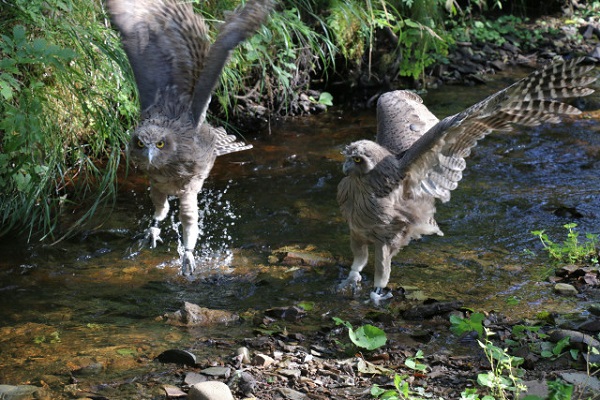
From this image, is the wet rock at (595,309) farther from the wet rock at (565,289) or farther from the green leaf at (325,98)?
the green leaf at (325,98)

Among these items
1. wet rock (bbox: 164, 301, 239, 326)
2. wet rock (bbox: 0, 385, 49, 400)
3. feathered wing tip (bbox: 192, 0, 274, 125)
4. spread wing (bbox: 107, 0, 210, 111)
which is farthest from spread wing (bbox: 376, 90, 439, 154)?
wet rock (bbox: 0, 385, 49, 400)

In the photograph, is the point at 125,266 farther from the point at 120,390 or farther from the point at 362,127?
the point at 362,127

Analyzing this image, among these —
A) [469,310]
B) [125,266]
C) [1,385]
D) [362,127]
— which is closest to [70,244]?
[125,266]

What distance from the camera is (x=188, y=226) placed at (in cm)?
541

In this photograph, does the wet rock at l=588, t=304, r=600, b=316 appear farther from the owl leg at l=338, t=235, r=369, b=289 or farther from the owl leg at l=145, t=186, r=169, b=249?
the owl leg at l=145, t=186, r=169, b=249

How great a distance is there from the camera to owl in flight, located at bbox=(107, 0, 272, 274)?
198 inches

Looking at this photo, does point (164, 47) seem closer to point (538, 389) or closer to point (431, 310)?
point (431, 310)

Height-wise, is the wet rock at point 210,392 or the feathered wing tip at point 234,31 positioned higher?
the feathered wing tip at point 234,31

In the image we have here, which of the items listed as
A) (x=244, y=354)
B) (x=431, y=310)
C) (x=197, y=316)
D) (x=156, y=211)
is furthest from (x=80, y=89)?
(x=431, y=310)

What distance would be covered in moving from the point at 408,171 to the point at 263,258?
4.80 feet

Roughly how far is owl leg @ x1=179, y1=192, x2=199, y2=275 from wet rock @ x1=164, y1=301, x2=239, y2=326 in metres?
0.66

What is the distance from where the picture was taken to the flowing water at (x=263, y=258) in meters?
4.35

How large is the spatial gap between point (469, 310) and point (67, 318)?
2484 millimetres

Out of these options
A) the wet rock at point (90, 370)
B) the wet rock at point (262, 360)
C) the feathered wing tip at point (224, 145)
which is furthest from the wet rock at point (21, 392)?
the feathered wing tip at point (224, 145)
